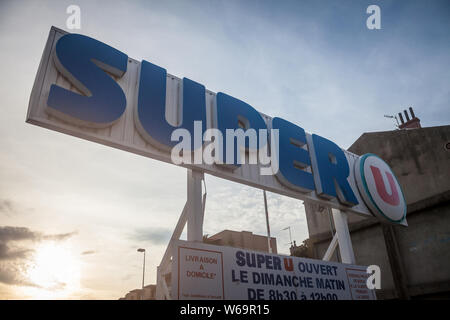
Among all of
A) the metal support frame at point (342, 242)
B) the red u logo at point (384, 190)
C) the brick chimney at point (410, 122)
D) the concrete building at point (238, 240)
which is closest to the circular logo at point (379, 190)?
the red u logo at point (384, 190)

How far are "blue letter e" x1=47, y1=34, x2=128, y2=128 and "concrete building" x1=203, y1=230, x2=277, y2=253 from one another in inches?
1399

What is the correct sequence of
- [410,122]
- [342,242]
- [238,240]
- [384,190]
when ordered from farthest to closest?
[238,240], [410,122], [384,190], [342,242]

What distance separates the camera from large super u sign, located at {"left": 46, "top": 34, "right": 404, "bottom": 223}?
6.30 m

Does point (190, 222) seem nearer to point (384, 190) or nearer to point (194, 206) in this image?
point (194, 206)

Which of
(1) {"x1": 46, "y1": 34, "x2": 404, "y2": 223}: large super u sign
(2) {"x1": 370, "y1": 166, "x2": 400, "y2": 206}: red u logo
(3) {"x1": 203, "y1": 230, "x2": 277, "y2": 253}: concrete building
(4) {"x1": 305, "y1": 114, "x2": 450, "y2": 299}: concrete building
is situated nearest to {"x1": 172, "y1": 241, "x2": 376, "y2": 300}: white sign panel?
(1) {"x1": 46, "y1": 34, "x2": 404, "y2": 223}: large super u sign

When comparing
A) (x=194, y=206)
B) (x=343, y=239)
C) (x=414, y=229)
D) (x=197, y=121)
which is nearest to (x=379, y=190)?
(x=343, y=239)

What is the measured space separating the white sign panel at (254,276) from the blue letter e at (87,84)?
2977 mm

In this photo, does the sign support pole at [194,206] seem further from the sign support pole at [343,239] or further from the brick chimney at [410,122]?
the brick chimney at [410,122]

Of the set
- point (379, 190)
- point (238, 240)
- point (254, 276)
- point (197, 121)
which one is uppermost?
point (238, 240)

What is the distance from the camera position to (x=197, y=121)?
25.5ft

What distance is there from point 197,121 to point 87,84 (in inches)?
101

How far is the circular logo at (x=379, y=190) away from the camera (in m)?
11.1

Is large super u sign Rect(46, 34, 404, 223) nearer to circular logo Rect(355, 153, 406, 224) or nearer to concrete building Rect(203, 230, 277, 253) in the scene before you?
circular logo Rect(355, 153, 406, 224)
